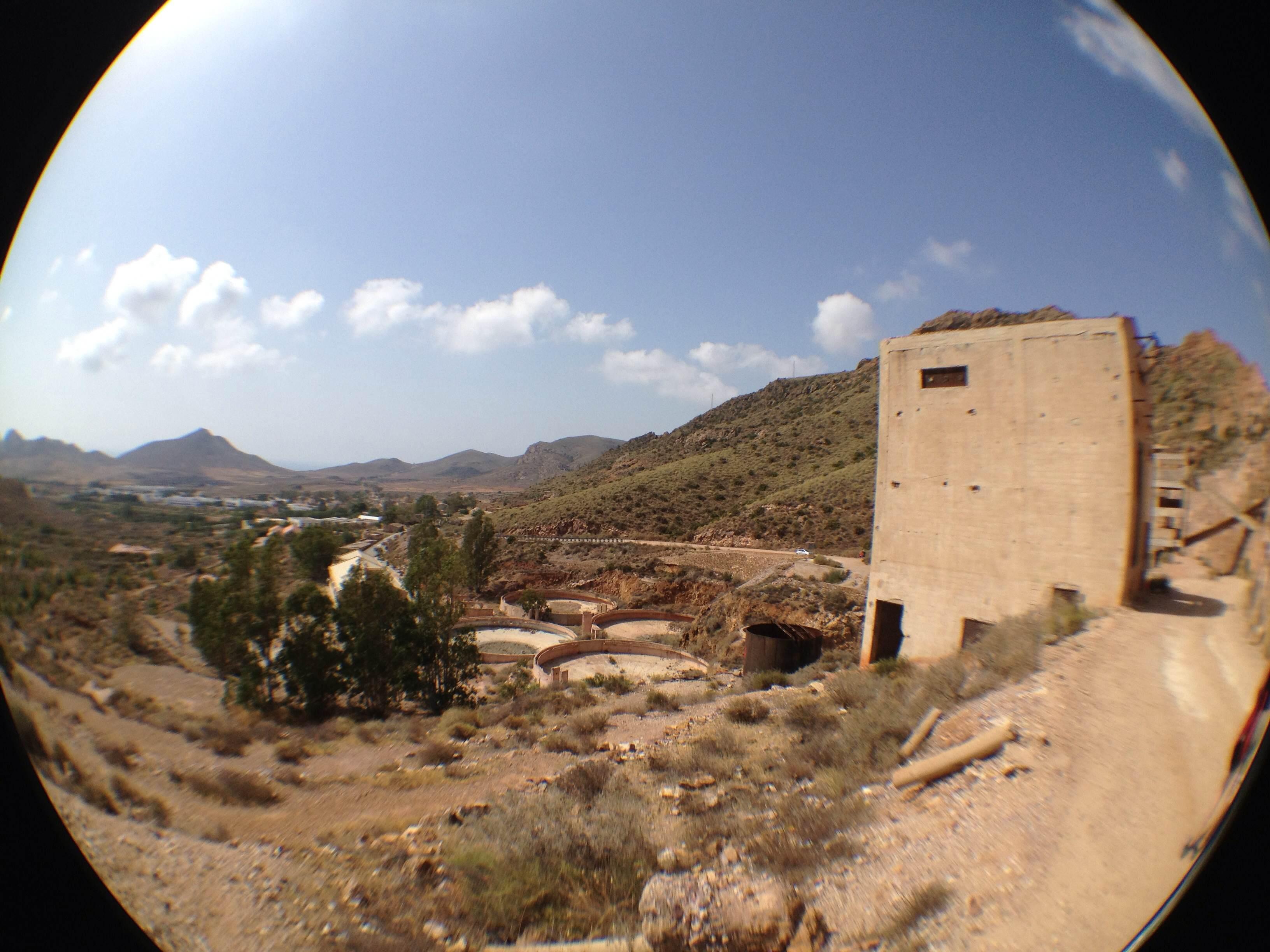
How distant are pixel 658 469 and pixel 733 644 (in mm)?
42144

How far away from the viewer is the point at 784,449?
5562 cm

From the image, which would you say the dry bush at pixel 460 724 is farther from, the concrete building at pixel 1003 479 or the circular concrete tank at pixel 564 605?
the circular concrete tank at pixel 564 605

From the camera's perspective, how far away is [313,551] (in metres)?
15.9

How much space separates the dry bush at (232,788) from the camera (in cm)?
493

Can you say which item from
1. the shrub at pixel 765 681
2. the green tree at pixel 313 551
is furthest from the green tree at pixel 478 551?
the shrub at pixel 765 681

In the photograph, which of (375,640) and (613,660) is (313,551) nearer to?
(375,640)

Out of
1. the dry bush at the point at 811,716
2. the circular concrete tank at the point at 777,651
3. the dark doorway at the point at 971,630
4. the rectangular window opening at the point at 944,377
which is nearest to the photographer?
the dry bush at the point at 811,716

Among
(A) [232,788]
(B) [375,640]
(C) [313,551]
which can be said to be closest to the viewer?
(A) [232,788]

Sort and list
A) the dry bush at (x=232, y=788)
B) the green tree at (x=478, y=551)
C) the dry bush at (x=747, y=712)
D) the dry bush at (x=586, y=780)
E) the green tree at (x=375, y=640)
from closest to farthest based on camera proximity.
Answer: the dry bush at (x=232, y=788)
the dry bush at (x=586, y=780)
the dry bush at (x=747, y=712)
the green tree at (x=375, y=640)
the green tree at (x=478, y=551)

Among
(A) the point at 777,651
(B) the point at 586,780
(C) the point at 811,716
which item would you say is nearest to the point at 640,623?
(A) the point at 777,651

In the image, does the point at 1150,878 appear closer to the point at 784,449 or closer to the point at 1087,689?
the point at 1087,689

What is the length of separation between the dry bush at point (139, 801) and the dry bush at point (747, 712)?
7.34 metres

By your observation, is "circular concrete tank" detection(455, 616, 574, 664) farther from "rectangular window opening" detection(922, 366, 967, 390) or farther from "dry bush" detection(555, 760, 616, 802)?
"rectangular window opening" detection(922, 366, 967, 390)

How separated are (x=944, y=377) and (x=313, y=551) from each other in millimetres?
17377
